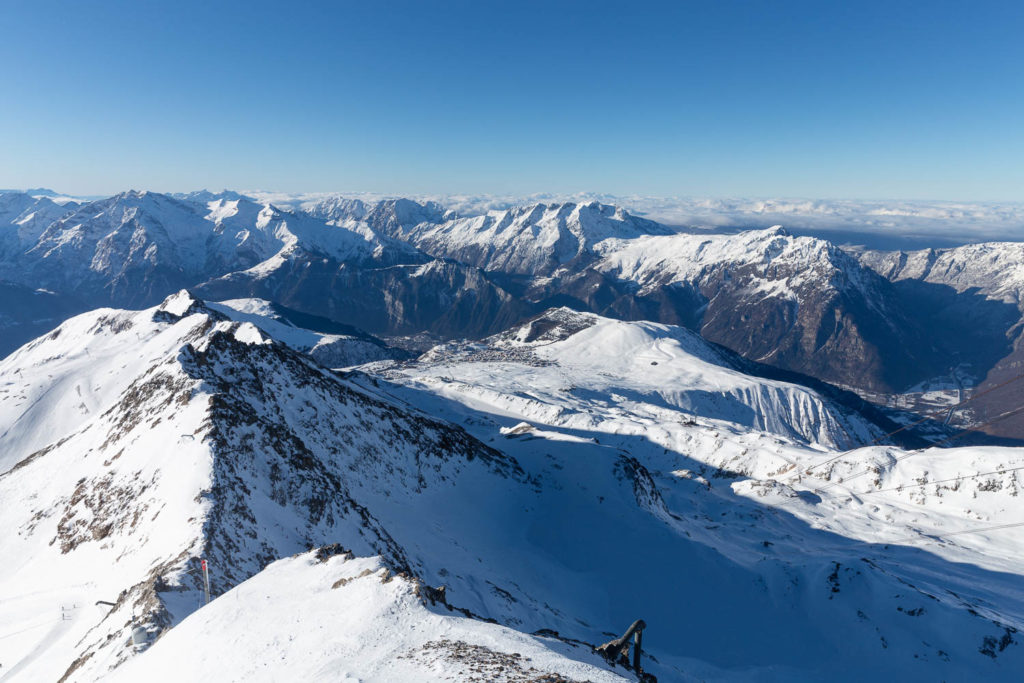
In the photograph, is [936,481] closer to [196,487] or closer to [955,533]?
[955,533]

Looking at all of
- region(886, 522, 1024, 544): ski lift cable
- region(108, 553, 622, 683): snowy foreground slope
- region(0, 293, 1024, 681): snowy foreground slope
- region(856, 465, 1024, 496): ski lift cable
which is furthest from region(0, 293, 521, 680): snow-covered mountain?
region(856, 465, 1024, 496): ski lift cable

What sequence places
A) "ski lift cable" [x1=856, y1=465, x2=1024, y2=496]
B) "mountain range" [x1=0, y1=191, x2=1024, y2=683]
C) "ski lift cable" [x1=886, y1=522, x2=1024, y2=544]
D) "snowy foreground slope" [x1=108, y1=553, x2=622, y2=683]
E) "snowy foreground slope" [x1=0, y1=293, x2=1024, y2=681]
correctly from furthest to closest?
"ski lift cable" [x1=856, y1=465, x2=1024, y2=496], "ski lift cable" [x1=886, y1=522, x2=1024, y2=544], "snowy foreground slope" [x1=0, y1=293, x2=1024, y2=681], "mountain range" [x1=0, y1=191, x2=1024, y2=683], "snowy foreground slope" [x1=108, y1=553, x2=622, y2=683]

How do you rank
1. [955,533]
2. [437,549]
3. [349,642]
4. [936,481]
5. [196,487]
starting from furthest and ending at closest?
[936,481] → [955,533] → [437,549] → [196,487] → [349,642]

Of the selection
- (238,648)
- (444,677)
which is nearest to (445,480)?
(238,648)

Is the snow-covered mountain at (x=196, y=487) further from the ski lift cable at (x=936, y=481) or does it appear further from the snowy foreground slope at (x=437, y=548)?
the ski lift cable at (x=936, y=481)

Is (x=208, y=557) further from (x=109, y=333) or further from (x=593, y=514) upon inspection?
(x=109, y=333)

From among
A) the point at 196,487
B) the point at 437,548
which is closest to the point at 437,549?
the point at 437,548

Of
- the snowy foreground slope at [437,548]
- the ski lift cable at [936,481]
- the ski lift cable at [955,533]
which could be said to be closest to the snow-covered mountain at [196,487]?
the snowy foreground slope at [437,548]

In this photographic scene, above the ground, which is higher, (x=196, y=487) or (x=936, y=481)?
(x=196, y=487)

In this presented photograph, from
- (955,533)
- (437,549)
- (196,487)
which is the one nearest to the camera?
(196,487)

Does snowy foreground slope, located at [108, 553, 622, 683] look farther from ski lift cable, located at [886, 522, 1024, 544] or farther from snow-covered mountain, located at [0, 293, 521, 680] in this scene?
ski lift cable, located at [886, 522, 1024, 544]
